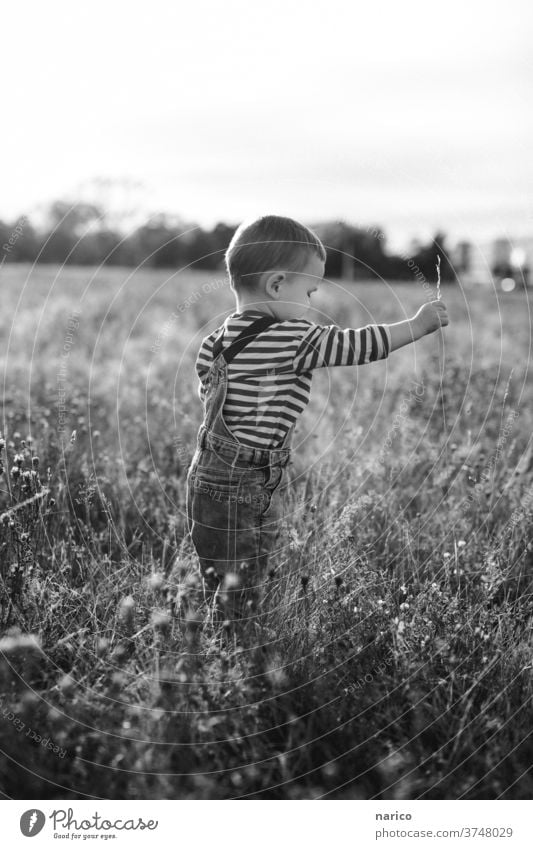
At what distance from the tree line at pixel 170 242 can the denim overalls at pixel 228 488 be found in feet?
1.95

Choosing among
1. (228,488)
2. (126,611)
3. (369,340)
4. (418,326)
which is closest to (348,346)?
(369,340)

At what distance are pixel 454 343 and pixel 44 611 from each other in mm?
6535

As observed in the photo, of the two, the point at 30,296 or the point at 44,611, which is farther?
the point at 30,296

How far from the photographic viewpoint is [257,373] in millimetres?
2580

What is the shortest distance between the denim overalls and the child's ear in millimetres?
94

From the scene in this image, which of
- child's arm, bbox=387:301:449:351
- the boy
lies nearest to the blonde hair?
the boy

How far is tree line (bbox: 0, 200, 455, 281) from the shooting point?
4.03 metres

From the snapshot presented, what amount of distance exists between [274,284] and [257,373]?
34cm

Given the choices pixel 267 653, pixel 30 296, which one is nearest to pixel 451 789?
pixel 267 653

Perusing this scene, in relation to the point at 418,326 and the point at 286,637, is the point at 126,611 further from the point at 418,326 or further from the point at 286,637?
the point at 418,326
